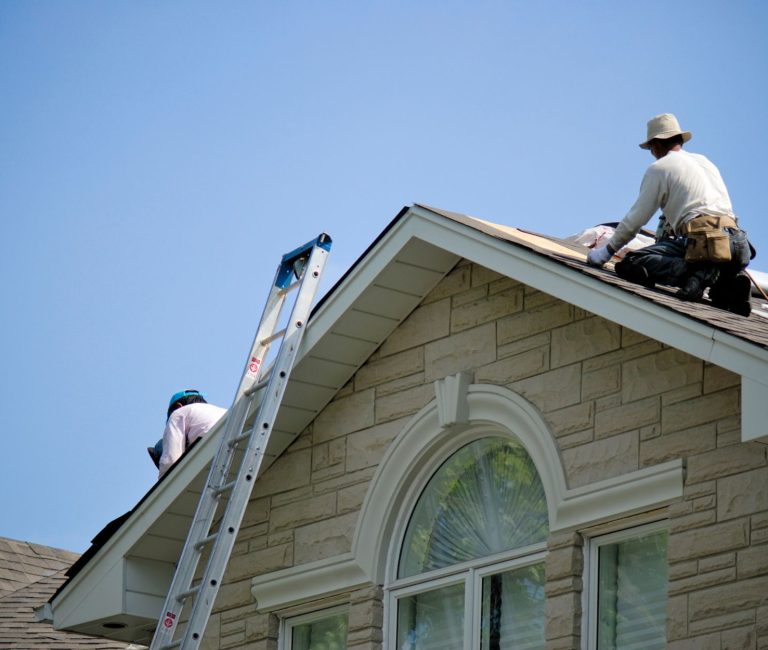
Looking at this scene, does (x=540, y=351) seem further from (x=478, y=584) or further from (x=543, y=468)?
(x=478, y=584)

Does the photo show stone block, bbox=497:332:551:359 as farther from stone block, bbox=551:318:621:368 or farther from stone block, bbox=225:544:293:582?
stone block, bbox=225:544:293:582

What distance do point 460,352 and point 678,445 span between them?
1986mm

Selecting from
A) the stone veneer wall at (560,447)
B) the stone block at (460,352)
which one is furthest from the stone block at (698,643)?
the stone block at (460,352)

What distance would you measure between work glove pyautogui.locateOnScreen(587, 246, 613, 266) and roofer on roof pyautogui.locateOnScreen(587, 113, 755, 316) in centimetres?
6

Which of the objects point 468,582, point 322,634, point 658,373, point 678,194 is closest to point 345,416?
point 322,634

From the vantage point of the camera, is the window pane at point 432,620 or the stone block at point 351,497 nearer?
the window pane at point 432,620

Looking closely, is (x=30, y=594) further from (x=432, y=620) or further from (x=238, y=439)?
(x=432, y=620)

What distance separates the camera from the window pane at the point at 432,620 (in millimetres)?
9594

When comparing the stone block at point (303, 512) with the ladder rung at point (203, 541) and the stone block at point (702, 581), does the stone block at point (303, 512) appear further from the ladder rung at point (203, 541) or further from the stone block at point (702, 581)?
the stone block at point (702, 581)

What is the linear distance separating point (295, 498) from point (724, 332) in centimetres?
391

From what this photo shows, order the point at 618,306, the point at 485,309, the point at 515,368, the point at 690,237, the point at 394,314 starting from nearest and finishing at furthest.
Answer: the point at 618,306 → the point at 690,237 → the point at 515,368 → the point at 485,309 → the point at 394,314

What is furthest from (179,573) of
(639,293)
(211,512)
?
(639,293)

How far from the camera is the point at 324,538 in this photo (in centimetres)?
1044

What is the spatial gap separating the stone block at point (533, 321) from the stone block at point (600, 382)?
0.43 m
